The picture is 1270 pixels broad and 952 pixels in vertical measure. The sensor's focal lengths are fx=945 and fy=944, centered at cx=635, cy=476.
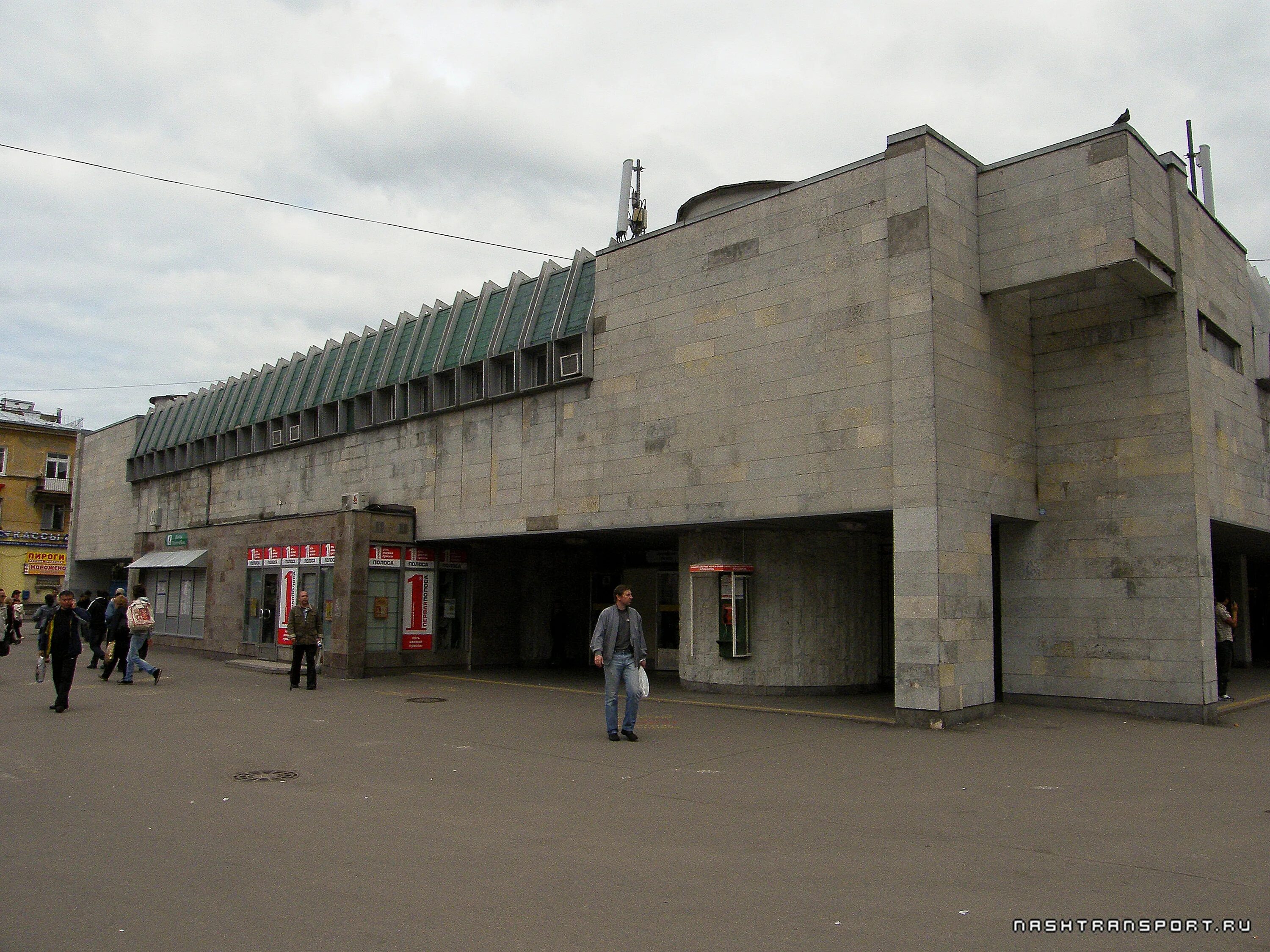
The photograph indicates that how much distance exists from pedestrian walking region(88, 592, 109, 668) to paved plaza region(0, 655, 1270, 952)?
7918 millimetres

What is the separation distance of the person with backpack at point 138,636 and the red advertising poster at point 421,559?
5282 mm

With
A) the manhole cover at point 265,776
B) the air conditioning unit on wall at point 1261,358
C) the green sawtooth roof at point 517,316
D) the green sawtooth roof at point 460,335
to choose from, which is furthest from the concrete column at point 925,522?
the green sawtooth roof at point 460,335

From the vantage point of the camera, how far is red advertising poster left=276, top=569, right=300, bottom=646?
2205 cm

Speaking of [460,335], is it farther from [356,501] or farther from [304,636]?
[304,636]

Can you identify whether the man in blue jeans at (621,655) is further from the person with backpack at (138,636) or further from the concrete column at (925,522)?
the person with backpack at (138,636)

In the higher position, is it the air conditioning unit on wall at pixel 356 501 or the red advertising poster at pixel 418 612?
the air conditioning unit on wall at pixel 356 501

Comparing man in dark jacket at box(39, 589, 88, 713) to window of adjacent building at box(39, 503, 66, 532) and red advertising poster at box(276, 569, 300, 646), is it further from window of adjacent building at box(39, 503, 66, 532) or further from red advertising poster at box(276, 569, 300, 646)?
window of adjacent building at box(39, 503, 66, 532)

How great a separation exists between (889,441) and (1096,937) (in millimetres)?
8768

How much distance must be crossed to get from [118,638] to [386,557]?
527cm

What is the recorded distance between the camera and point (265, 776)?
29.1 ft

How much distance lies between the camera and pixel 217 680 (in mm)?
18672

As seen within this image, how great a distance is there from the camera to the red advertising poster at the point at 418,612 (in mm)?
20750

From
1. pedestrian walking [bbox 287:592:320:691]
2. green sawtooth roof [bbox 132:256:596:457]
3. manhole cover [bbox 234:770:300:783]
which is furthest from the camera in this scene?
green sawtooth roof [bbox 132:256:596:457]

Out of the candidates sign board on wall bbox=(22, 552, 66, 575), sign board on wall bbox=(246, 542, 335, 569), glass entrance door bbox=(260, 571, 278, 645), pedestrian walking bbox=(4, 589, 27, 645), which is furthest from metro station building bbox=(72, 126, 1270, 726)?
sign board on wall bbox=(22, 552, 66, 575)
